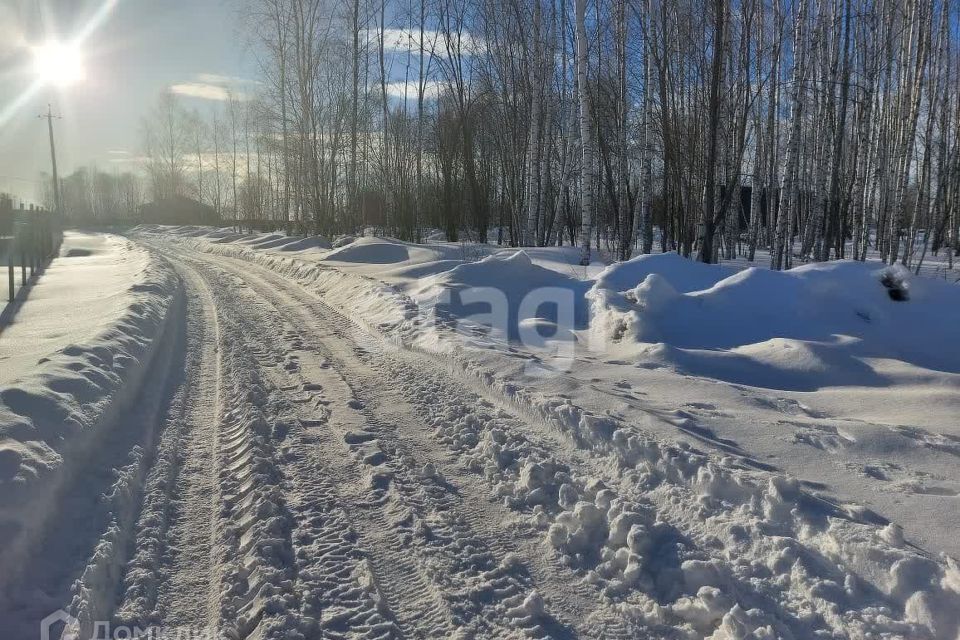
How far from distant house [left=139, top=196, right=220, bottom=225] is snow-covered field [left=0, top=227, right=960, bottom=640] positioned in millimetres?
69544

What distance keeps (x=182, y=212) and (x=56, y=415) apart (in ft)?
247

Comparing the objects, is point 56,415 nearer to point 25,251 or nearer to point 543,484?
point 543,484

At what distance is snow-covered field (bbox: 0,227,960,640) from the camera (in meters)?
2.58

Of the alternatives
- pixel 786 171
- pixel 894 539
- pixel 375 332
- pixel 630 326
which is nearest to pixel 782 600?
pixel 894 539

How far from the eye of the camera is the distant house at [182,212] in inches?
2744

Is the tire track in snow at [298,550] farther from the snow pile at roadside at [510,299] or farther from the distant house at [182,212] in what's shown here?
the distant house at [182,212]

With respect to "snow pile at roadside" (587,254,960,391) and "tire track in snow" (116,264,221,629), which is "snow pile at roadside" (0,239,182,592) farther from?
"snow pile at roadside" (587,254,960,391)

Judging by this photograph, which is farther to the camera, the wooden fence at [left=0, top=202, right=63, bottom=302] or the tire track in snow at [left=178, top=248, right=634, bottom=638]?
the wooden fence at [left=0, top=202, right=63, bottom=302]

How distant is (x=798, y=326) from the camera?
7.04m

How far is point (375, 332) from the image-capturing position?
8422 mm

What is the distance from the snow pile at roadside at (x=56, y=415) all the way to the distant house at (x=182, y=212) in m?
68.1

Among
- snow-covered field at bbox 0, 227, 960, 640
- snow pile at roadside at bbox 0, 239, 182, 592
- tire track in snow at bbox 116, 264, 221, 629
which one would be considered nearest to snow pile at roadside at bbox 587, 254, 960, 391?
snow-covered field at bbox 0, 227, 960, 640

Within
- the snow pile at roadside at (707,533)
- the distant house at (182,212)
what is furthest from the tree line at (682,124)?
the distant house at (182,212)

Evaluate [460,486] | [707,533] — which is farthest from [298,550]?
[707,533]
